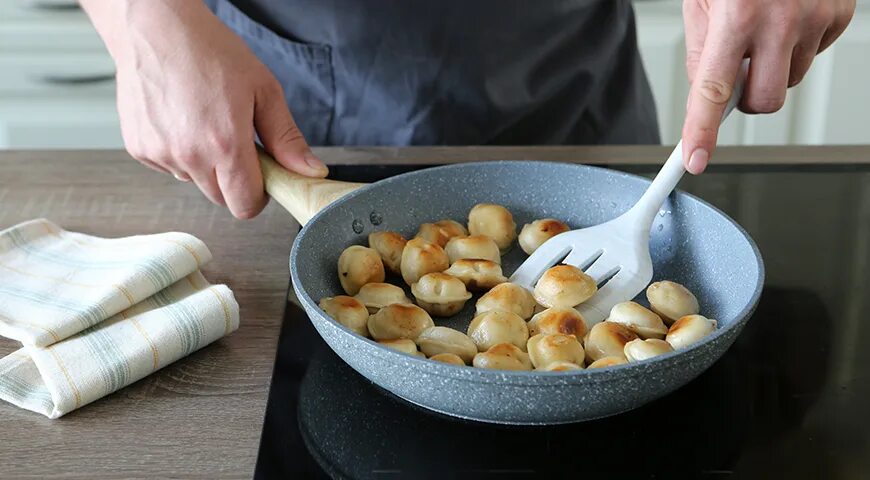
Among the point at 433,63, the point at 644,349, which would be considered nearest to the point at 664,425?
the point at 644,349

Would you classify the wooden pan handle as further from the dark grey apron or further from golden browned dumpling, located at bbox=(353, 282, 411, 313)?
the dark grey apron

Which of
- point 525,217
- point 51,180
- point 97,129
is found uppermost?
point 525,217

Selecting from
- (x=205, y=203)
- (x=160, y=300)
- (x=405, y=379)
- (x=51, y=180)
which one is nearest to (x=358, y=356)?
(x=405, y=379)

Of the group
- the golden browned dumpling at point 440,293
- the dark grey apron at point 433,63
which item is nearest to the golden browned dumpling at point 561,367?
the golden browned dumpling at point 440,293

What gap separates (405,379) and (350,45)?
1.65ft

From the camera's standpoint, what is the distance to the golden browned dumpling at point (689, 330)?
588 millimetres

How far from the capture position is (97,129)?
1740 millimetres

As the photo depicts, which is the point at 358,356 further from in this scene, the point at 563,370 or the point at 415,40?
the point at 415,40

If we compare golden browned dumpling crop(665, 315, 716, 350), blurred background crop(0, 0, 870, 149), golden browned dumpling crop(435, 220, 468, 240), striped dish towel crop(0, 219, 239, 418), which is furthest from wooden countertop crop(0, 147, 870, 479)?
blurred background crop(0, 0, 870, 149)

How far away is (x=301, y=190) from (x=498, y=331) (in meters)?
0.22

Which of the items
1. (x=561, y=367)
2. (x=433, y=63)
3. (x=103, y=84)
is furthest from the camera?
(x=103, y=84)

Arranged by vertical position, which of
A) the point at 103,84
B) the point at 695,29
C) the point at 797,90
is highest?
the point at 695,29

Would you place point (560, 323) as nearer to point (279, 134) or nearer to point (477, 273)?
point (477, 273)

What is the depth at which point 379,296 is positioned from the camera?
2.17 ft
